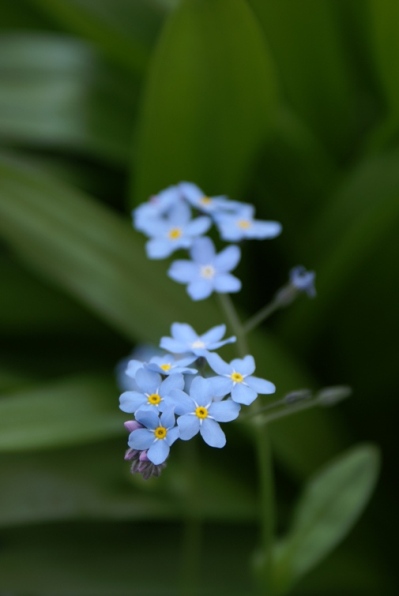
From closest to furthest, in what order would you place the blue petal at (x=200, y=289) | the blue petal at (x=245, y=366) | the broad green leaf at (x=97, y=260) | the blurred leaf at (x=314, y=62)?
the blue petal at (x=245, y=366)
the blue petal at (x=200, y=289)
the broad green leaf at (x=97, y=260)
the blurred leaf at (x=314, y=62)

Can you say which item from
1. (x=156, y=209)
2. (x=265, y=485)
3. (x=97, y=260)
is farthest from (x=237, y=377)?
(x=97, y=260)

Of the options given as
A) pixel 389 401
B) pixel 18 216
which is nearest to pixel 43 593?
pixel 18 216

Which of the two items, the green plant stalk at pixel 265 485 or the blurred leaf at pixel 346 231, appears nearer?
the green plant stalk at pixel 265 485

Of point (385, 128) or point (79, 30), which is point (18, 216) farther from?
point (385, 128)

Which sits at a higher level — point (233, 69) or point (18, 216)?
point (233, 69)

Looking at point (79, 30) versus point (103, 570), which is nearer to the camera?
point (103, 570)

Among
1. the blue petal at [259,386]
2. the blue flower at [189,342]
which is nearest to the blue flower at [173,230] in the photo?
the blue flower at [189,342]

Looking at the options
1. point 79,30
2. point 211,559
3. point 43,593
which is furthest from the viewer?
point 79,30

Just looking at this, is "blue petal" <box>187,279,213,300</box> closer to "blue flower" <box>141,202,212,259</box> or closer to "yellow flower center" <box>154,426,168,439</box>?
"blue flower" <box>141,202,212,259</box>

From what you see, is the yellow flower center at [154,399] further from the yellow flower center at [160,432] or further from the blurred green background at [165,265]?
the blurred green background at [165,265]
